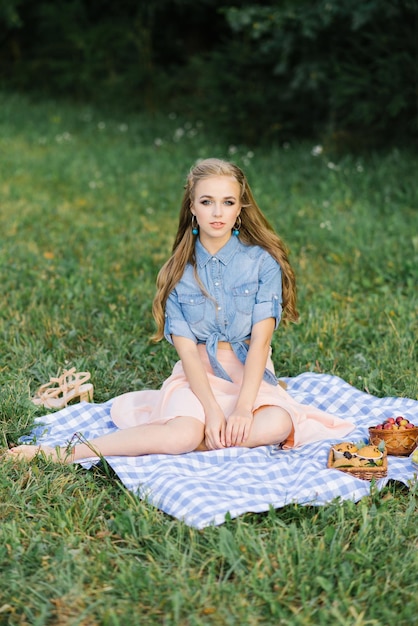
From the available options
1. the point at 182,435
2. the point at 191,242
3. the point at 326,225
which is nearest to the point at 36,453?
the point at 182,435

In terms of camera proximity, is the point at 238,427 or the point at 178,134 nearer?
the point at 238,427

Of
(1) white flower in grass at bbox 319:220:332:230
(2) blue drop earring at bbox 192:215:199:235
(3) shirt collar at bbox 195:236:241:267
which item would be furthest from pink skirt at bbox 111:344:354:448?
(1) white flower in grass at bbox 319:220:332:230

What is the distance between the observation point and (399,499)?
302cm

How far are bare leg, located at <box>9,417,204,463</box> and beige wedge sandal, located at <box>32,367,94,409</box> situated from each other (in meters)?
0.57

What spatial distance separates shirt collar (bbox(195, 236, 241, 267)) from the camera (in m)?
3.60

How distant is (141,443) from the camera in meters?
3.30

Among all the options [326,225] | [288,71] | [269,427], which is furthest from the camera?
[288,71]

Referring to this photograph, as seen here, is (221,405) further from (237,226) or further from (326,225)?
(326,225)

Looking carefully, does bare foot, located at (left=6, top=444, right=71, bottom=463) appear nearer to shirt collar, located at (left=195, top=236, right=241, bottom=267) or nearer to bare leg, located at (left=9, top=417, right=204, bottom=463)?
bare leg, located at (left=9, top=417, right=204, bottom=463)

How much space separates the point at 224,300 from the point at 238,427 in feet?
1.87

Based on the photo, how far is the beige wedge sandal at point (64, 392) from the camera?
390 centimetres

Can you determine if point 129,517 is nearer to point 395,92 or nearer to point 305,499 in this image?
point 305,499

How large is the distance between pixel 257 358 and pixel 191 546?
1028mm

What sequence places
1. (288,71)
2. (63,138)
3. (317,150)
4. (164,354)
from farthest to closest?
1. (63,138)
2. (288,71)
3. (317,150)
4. (164,354)
